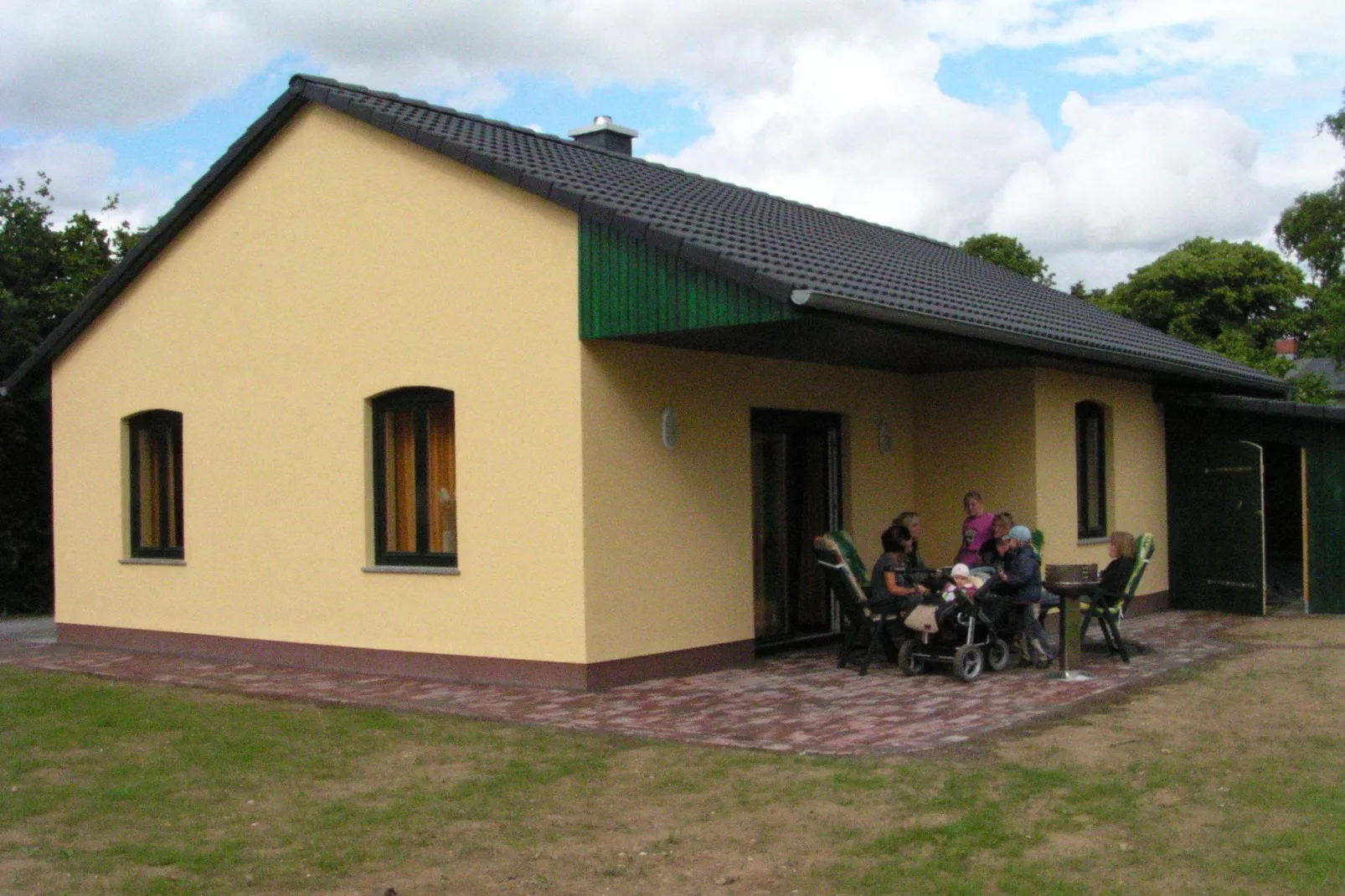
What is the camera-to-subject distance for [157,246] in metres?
14.4

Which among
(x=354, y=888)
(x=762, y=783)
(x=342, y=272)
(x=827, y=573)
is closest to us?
(x=354, y=888)

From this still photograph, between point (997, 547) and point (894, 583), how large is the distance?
144 centimetres

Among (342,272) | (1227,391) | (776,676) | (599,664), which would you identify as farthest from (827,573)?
(1227,391)

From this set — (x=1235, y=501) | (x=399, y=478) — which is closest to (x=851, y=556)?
(x=399, y=478)

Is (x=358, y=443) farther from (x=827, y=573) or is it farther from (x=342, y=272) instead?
(x=827, y=573)

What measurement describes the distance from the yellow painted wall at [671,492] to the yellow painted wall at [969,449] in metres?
2.15

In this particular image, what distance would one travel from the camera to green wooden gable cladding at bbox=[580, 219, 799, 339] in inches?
396

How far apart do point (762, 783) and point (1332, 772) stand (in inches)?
125

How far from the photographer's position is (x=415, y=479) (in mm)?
12289

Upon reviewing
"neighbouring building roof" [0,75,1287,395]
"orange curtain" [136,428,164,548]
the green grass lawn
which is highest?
"neighbouring building roof" [0,75,1287,395]

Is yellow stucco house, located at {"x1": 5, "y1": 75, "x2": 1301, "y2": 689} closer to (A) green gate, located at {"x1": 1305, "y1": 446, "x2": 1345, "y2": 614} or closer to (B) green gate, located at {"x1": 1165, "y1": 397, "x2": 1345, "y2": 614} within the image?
(B) green gate, located at {"x1": 1165, "y1": 397, "x2": 1345, "y2": 614}

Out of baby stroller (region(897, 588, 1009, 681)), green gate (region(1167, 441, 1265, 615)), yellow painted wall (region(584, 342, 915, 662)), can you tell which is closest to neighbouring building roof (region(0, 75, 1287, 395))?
green gate (region(1167, 441, 1265, 615))

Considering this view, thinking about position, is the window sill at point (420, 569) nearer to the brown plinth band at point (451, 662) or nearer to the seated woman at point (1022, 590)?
the brown plinth band at point (451, 662)

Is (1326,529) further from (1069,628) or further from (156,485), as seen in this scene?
(156,485)
